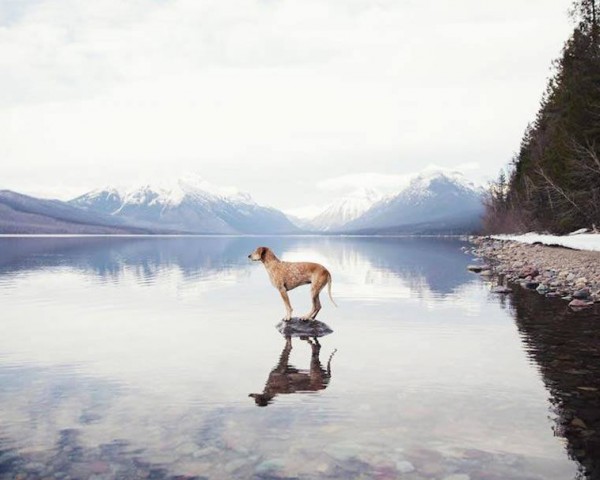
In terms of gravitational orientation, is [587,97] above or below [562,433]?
above

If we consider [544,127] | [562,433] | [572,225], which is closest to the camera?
[562,433]

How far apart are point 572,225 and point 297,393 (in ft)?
177

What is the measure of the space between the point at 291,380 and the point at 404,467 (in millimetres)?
4749

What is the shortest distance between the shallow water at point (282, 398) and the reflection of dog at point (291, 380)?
42mm

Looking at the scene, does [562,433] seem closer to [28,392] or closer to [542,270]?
[28,392]

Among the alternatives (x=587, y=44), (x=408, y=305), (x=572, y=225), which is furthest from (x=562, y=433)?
(x=572, y=225)

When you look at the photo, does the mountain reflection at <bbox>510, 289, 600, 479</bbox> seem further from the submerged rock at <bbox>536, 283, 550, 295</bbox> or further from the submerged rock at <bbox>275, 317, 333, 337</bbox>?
the submerged rock at <bbox>275, 317, 333, 337</bbox>

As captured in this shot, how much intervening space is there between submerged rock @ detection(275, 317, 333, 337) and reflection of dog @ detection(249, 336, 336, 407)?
2.82 meters

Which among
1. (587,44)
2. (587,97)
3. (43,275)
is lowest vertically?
(43,275)

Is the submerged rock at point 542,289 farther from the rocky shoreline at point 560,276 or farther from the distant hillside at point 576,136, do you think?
the distant hillside at point 576,136

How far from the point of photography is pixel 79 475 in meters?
7.13

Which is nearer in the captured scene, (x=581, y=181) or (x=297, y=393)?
(x=297, y=393)

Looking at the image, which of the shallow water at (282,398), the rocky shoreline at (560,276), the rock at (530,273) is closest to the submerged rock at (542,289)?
the rocky shoreline at (560,276)

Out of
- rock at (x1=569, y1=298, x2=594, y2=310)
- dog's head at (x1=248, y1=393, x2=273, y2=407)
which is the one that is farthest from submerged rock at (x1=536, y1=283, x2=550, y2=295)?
dog's head at (x1=248, y1=393, x2=273, y2=407)
